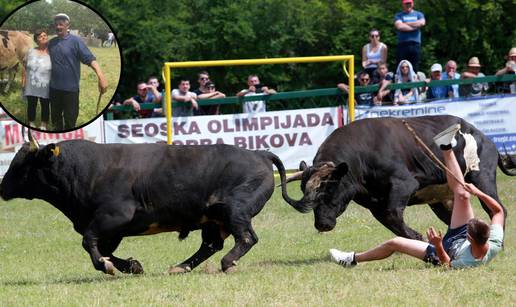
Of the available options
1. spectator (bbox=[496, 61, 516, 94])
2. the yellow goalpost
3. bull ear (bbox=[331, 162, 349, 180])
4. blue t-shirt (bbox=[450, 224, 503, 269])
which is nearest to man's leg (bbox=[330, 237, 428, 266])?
blue t-shirt (bbox=[450, 224, 503, 269])

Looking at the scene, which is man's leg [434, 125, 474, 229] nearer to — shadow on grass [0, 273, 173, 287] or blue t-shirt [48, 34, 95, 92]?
shadow on grass [0, 273, 173, 287]

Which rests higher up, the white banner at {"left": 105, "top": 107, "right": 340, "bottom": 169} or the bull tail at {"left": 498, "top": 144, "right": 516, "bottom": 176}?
the bull tail at {"left": 498, "top": 144, "right": 516, "bottom": 176}

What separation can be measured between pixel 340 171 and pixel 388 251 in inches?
62.2

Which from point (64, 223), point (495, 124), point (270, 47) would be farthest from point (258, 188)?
point (270, 47)

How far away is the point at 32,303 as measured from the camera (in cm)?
906

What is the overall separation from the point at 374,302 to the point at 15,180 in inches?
162

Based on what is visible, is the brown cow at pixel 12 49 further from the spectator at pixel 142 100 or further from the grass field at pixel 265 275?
the spectator at pixel 142 100

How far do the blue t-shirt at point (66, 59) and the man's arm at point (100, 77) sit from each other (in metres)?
0.16

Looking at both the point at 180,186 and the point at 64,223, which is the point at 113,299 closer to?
the point at 180,186

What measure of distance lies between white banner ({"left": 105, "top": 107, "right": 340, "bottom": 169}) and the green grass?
24.5 feet

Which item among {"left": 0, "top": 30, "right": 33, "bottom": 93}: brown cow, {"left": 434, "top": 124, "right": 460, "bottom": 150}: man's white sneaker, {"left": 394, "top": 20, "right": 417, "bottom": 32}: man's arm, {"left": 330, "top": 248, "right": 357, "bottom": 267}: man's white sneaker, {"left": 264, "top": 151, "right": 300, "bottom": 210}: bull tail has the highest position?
{"left": 0, "top": 30, "right": 33, "bottom": 93}: brown cow

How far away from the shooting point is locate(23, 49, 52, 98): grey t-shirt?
34.7 feet

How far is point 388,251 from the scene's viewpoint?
1034 cm

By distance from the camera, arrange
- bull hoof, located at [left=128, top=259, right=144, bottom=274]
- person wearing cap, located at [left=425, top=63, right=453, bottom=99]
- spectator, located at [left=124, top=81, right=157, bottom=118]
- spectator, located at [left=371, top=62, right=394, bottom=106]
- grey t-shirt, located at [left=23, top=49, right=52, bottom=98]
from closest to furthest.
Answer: grey t-shirt, located at [left=23, top=49, right=52, bottom=98]
bull hoof, located at [left=128, top=259, right=144, bottom=274]
spectator, located at [left=124, top=81, right=157, bottom=118]
spectator, located at [left=371, top=62, right=394, bottom=106]
person wearing cap, located at [left=425, top=63, right=453, bottom=99]
